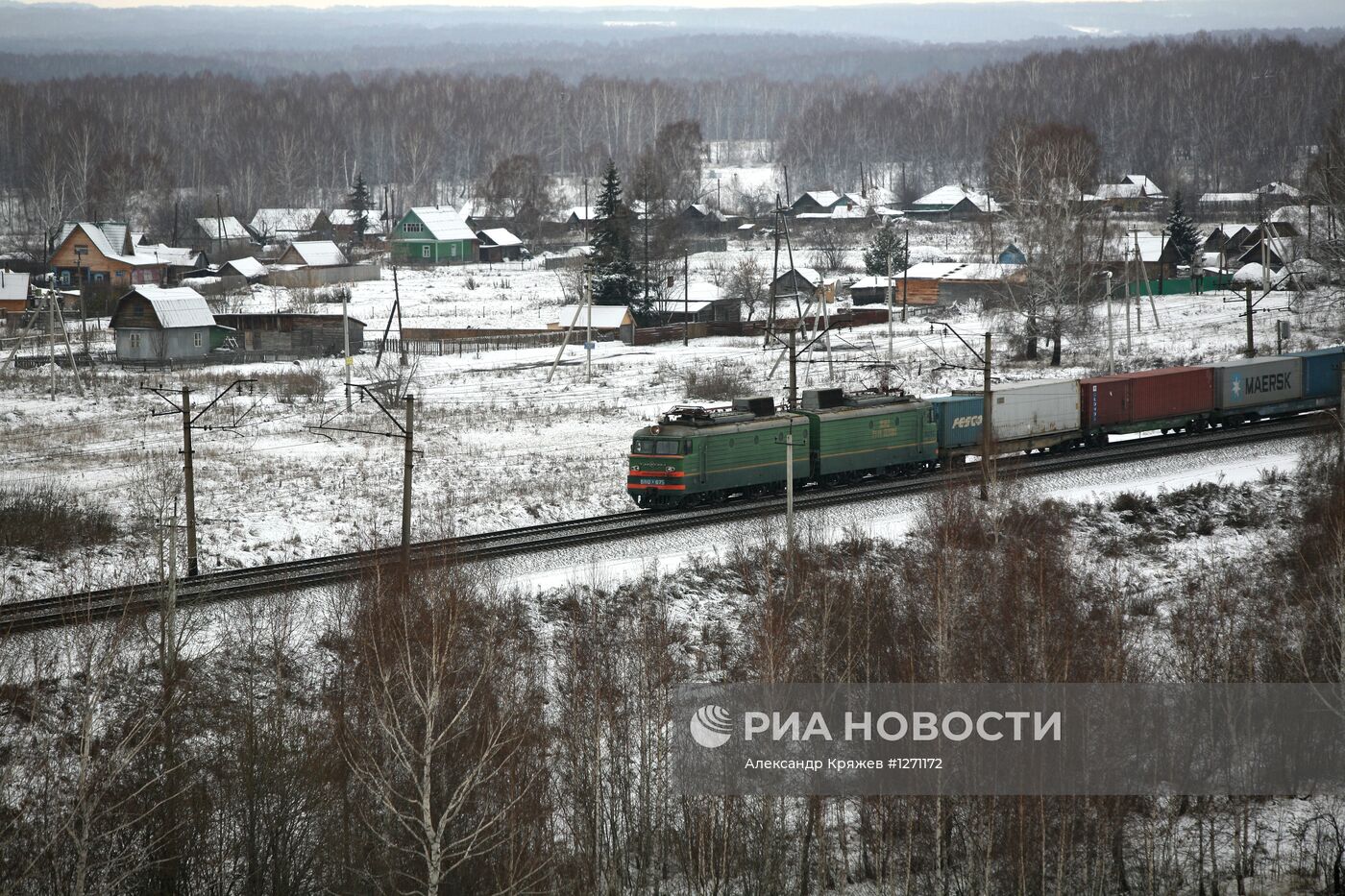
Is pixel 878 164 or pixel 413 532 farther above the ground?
pixel 878 164

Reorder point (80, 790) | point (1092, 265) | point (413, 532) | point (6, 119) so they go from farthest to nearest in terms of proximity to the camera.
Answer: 1. point (6, 119)
2. point (1092, 265)
3. point (413, 532)
4. point (80, 790)

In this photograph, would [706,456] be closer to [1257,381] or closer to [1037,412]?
[1037,412]

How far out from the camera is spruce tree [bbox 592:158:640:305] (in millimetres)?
73438

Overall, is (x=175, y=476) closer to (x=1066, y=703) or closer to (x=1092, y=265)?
(x=1066, y=703)

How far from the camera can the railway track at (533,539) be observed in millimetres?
23062

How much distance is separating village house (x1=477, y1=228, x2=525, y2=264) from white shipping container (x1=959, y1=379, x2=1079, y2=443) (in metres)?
74.2

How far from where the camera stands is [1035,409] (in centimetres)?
3925

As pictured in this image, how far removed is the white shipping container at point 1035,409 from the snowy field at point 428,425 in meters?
3.57

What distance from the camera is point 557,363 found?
195 feet

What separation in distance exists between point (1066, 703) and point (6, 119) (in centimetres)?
15114

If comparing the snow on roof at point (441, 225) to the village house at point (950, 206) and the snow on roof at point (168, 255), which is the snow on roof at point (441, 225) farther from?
the village house at point (950, 206)

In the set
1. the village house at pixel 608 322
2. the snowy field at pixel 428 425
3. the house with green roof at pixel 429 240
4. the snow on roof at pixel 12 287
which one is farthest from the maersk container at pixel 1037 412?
the house with green roof at pixel 429 240

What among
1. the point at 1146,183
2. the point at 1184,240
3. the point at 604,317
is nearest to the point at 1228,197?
the point at 1146,183

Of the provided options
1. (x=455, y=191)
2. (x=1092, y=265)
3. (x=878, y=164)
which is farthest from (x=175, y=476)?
(x=878, y=164)
